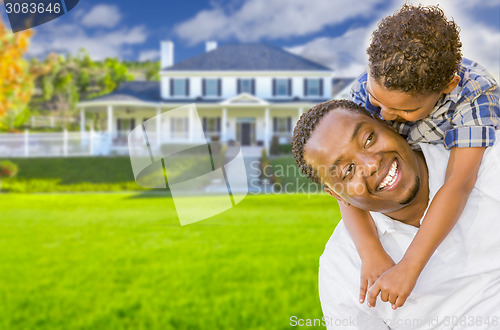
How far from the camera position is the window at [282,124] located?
1844 centimetres

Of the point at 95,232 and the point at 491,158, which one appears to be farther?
the point at 95,232

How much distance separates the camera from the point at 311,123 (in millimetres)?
1215

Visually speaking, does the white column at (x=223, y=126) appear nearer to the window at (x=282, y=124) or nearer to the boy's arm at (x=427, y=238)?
the window at (x=282, y=124)

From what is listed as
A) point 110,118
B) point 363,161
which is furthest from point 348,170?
point 110,118

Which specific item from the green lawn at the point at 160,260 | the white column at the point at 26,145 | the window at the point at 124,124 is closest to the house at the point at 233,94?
the window at the point at 124,124

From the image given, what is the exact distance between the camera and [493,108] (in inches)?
48.7

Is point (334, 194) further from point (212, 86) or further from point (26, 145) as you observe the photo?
point (212, 86)

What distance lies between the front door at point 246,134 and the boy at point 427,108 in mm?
16937

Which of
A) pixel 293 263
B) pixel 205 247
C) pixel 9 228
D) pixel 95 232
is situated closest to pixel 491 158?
pixel 293 263

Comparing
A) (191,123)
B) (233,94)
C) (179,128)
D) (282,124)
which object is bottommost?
(179,128)

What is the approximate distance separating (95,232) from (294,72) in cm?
1291

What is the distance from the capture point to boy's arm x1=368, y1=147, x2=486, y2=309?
113 centimetres

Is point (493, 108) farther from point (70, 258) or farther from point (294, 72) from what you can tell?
point (294, 72)

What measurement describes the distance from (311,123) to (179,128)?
17356mm
